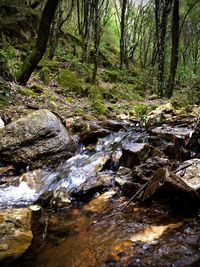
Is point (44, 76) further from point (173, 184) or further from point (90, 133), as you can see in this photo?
point (173, 184)

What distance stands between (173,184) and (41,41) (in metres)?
7.83

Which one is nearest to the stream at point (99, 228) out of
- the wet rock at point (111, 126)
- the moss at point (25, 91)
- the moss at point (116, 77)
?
the wet rock at point (111, 126)

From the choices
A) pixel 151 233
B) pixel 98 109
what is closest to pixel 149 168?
pixel 151 233

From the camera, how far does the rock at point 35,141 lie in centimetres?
643

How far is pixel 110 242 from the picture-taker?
3637 millimetres

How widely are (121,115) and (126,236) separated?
308 inches

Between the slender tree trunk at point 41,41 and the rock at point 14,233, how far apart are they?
7744mm

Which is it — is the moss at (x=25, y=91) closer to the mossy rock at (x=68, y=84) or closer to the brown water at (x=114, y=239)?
the mossy rock at (x=68, y=84)

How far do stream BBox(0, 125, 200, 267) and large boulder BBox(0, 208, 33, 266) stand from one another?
9 cm

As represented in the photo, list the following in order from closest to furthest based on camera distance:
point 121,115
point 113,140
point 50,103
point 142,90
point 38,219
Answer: point 38,219 < point 113,140 < point 50,103 < point 121,115 < point 142,90

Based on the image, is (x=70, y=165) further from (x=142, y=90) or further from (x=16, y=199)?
(x=142, y=90)

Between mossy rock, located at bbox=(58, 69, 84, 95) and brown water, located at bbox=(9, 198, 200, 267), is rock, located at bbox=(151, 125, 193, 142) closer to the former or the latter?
brown water, located at bbox=(9, 198, 200, 267)

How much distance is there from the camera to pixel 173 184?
4195mm

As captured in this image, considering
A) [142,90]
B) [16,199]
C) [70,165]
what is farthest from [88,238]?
[142,90]
